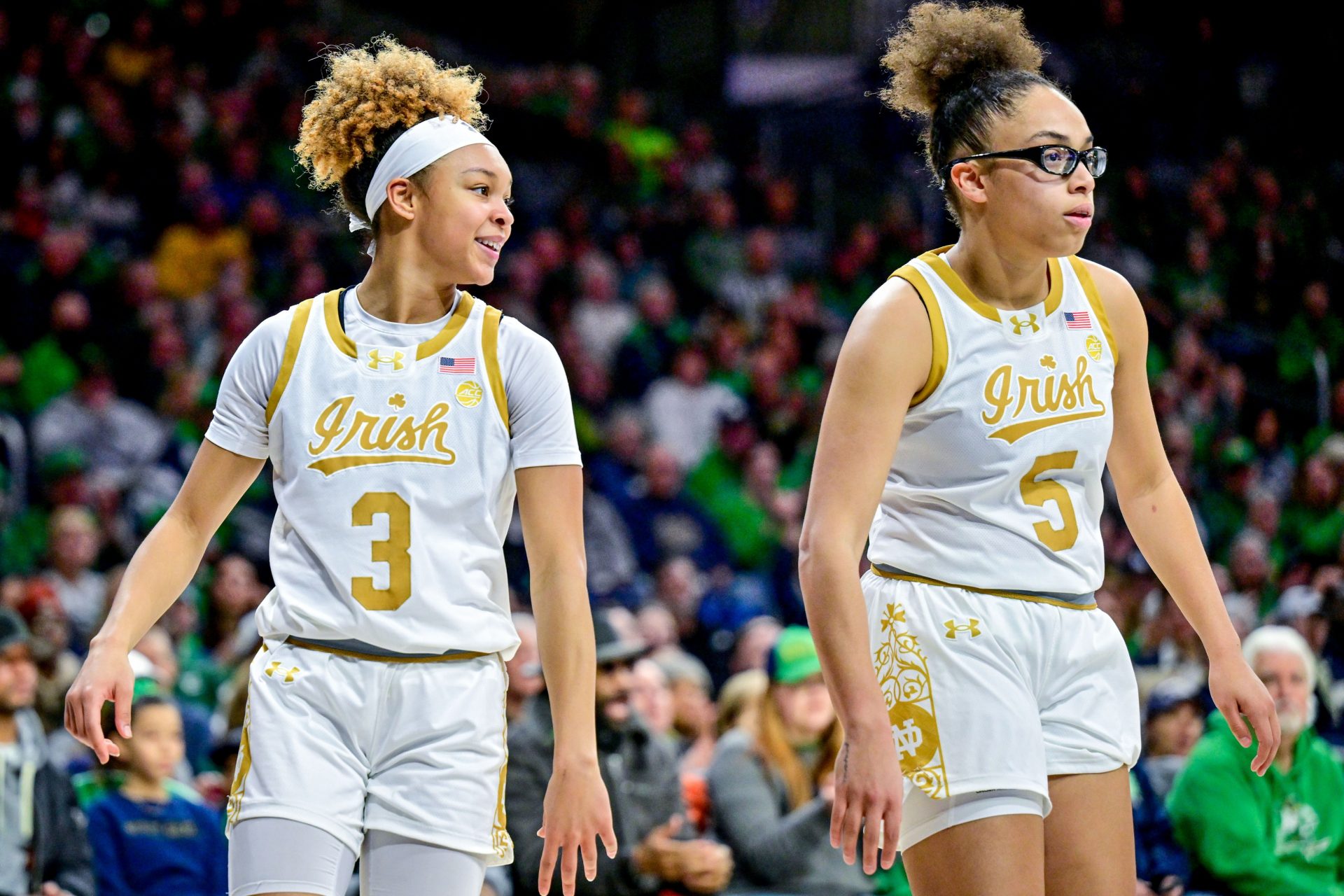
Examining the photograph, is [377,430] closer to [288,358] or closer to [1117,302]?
[288,358]

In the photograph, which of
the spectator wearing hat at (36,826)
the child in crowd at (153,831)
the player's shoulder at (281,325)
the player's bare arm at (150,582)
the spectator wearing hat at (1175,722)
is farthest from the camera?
the spectator wearing hat at (1175,722)

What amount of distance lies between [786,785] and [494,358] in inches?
128

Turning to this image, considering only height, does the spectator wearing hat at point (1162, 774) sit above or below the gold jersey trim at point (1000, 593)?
below

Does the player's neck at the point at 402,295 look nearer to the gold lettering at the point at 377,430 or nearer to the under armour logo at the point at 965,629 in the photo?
the gold lettering at the point at 377,430

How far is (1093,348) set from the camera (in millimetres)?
2893

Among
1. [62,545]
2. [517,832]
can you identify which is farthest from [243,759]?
[62,545]

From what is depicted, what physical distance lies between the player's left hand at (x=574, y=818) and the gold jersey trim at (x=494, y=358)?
0.61 metres

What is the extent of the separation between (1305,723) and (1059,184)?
346 centimetres

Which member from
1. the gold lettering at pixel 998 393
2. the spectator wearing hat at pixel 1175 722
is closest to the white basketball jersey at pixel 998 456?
the gold lettering at pixel 998 393

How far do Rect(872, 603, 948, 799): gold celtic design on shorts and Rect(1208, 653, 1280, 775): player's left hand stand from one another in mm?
574

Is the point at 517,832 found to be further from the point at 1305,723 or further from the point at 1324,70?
the point at 1324,70

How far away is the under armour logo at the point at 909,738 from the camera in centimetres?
269

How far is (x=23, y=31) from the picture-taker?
35.7 ft

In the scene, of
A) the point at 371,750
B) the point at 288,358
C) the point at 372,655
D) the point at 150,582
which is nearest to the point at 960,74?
the point at 288,358
